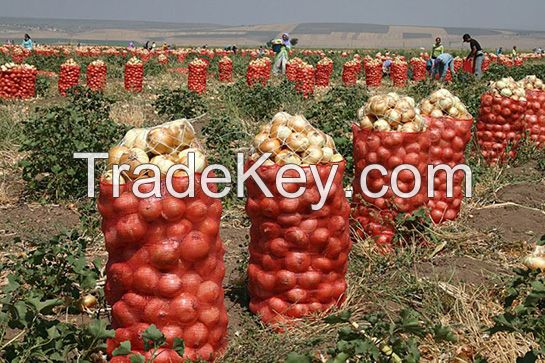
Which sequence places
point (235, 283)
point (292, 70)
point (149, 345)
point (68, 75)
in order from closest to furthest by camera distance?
point (149, 345)
point (235, 283)
point (68, 75)
point (292, 70)

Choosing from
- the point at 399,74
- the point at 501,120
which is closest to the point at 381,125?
the point at 501,120

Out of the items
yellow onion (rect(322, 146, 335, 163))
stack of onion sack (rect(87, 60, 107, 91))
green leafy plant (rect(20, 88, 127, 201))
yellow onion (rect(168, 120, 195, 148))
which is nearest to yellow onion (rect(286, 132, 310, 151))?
yellow onion (rect(322, 146, 335, 163))

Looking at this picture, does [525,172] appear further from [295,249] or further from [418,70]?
[418,70]

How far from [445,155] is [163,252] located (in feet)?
11.5

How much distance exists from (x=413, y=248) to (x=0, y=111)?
848 centimetres

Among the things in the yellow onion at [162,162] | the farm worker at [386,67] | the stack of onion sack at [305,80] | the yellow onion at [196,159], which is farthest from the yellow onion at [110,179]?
the farm worker at [386,67]

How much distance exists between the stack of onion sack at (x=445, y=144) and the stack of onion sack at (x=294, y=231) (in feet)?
6.78

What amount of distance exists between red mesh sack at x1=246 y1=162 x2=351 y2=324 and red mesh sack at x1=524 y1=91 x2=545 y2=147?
5538 millimetres

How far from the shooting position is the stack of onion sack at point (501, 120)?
7.80 meters

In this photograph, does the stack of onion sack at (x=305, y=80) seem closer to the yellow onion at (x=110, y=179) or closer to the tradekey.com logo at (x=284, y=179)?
the tradekey.com logo at (x=284, y=179)

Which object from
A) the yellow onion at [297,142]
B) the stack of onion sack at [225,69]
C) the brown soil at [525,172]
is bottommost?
the brown soil at [525,172]

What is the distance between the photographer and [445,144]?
5.89m

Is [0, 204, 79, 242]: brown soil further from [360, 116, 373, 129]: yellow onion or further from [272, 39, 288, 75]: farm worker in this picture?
[272, 39, 288, 75]: farm worker

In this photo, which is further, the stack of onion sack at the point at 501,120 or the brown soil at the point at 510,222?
the stack of onion sack at the point at 501,120
